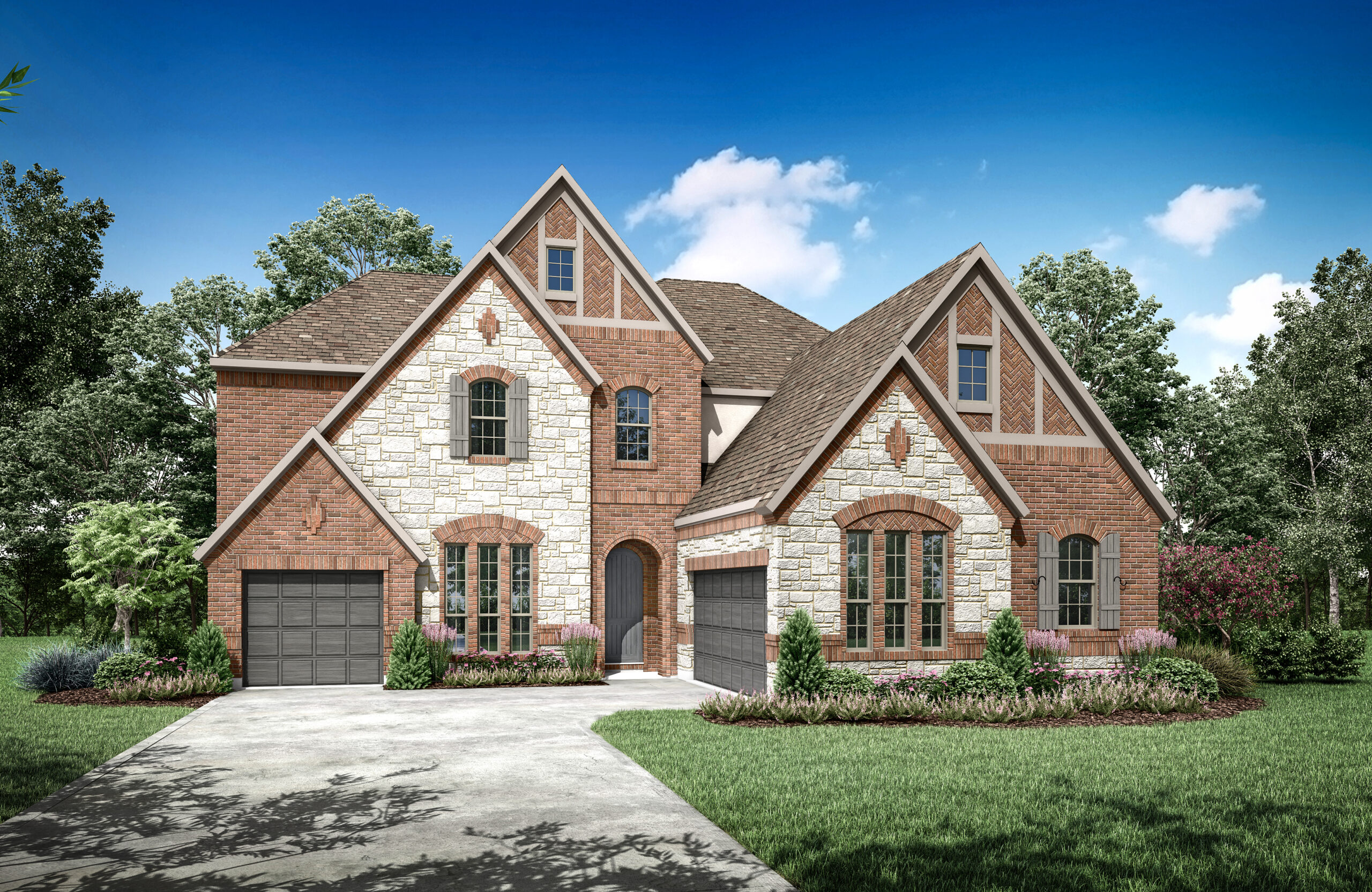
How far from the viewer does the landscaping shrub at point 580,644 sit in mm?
22469

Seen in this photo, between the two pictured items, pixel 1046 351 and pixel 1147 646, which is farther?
pixel 1046 351

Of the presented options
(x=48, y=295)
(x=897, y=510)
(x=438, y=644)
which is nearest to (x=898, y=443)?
(x=897, y=510)

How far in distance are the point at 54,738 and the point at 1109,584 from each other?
740 inches

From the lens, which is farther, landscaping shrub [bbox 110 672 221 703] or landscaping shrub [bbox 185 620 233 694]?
landscaping shrub [bbox 185 620 233 694]

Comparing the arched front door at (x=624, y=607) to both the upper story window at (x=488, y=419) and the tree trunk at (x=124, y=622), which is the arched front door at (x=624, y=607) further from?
the tree trunk at (x=124, y=622)

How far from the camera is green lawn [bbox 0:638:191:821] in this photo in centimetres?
1100

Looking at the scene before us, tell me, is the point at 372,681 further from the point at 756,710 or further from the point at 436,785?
the point at 436,785

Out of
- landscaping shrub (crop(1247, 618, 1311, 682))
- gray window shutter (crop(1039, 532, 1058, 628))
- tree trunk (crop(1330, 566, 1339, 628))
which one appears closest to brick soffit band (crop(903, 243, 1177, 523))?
gray window shutter (crop(1039, 532, 1058, 628))

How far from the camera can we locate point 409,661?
20.8 meters

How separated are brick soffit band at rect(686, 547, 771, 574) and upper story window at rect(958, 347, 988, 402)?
226 inches

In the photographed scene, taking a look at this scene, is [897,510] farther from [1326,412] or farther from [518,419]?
[1326,412]

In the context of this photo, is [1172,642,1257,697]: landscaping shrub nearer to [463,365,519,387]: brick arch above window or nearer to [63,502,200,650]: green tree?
[463,365,519,387]: brick arch above window

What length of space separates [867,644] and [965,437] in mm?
4115

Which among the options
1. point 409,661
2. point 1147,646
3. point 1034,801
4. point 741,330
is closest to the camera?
point 1034,801
